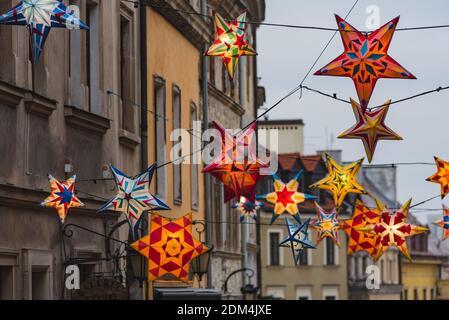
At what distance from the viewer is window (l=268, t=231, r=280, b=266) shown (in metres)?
71.6

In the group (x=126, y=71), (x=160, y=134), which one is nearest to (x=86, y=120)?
(x=126, y=71)

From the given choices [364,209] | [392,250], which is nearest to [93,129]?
[364,209]

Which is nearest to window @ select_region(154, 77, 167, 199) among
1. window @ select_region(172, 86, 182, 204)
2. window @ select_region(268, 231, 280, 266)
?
window @ select_region(172, 86, 182, 204)

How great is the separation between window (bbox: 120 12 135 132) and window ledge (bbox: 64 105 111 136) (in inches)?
88.7

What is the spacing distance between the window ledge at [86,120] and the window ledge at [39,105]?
0.63 meters

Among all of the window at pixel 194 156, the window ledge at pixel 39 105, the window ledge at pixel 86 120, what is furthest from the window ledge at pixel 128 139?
the window at pixel 194 156

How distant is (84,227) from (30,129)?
9.53ft

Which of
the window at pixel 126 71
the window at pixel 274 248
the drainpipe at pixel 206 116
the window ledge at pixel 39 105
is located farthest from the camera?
the window at pixel 274 248

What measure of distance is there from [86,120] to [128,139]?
2955 mm

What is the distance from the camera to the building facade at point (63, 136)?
17953 mm

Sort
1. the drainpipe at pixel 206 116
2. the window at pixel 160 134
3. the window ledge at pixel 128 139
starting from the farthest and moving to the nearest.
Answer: the drainpipe at pixel 206 116
the window at pixel 160 134
the window ledge at pixel 128 139

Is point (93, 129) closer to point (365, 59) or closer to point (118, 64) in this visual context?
point (118, 64)

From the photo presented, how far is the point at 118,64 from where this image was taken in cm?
2378

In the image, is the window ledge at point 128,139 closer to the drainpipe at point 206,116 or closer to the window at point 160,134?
the window at point 160,134
